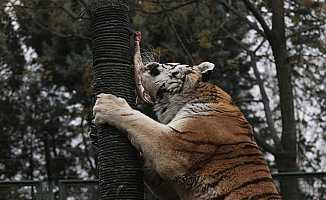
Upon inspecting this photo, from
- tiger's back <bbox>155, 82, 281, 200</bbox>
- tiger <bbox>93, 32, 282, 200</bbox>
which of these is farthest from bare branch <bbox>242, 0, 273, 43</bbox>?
tiger's back <bbox>155, 82, 281, 200</bbox>

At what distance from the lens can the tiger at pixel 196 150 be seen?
3514 millimetres

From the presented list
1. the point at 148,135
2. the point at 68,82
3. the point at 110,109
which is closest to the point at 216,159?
the point at 148,135

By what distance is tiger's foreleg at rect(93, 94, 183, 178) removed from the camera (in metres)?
3.50

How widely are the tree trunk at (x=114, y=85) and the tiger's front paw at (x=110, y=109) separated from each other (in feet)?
0.15

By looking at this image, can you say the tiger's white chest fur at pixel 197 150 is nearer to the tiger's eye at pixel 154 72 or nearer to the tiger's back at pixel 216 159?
the tiger's back at pixel 216 159

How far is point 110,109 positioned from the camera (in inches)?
142

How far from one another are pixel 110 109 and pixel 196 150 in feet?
1.77

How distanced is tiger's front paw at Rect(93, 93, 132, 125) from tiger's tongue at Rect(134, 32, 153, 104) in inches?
10.6

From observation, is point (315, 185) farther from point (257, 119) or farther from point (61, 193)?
point (257, 119)

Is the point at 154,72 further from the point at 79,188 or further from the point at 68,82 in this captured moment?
the point at 68,82

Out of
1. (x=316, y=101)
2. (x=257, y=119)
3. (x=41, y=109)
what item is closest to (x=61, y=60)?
(x=41, y=109)

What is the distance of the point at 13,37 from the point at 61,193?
1256 cm

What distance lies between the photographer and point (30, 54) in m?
21.1

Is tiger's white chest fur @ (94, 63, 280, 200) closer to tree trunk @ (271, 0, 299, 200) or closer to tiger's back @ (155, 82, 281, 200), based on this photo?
tiger's back @ (155, 82, 281, 200)
